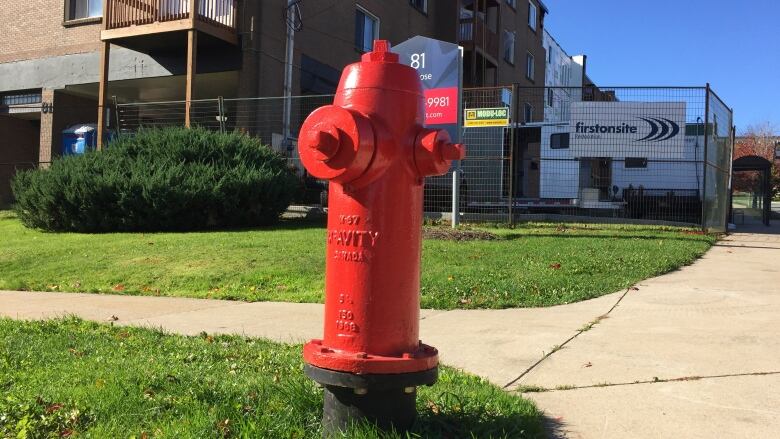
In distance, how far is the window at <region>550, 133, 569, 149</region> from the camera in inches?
743

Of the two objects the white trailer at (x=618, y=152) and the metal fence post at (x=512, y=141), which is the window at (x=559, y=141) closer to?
the white trailer at (x=618, y=152)

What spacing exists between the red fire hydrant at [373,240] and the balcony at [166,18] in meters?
15.2

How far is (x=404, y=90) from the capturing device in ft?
9.20

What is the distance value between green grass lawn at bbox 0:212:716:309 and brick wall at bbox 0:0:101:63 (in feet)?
34.9

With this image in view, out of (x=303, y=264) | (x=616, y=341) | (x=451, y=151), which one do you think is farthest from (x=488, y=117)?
(x=451, y=151)

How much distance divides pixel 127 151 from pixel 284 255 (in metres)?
6.59

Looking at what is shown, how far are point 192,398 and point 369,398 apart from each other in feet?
4.25

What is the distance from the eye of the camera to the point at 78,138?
20453 mm

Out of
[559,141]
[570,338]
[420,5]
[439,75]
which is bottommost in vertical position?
[570,338]

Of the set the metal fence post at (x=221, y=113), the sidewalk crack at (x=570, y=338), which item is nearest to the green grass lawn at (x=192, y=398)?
the sidewalk crack at (x=570, y=338)

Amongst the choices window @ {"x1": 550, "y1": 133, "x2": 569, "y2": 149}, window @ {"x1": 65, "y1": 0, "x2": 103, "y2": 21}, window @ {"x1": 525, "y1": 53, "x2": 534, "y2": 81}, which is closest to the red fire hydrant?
window @ {"x1": 550, "y1": 133, "x2": 569, "y2": 149}

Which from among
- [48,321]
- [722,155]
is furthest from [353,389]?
[722,155]

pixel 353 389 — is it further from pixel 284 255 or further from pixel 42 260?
pixel 42 260

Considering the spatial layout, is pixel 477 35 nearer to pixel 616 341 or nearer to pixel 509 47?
pixel 509 47
